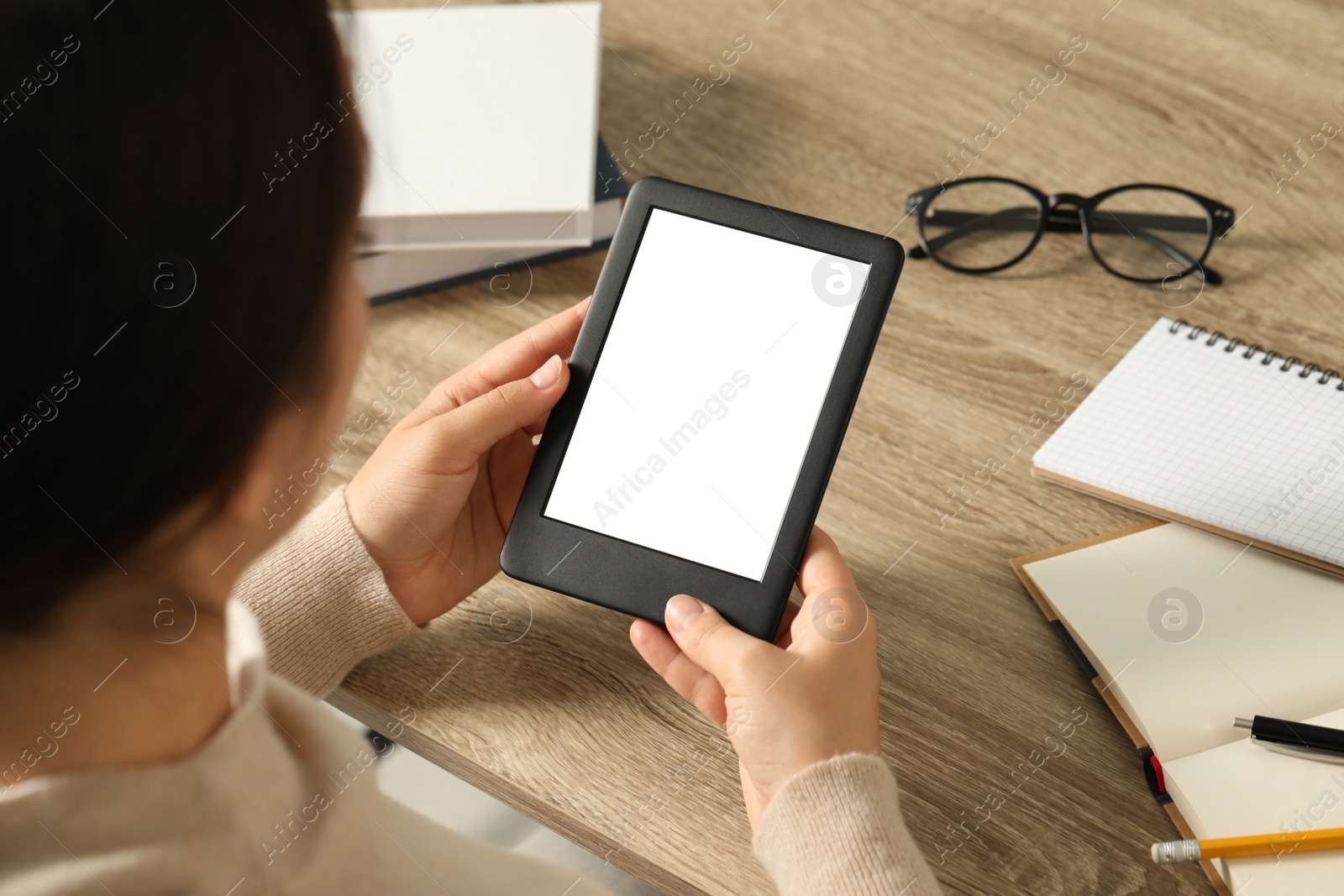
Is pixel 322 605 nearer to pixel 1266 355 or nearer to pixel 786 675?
pixel 786 675

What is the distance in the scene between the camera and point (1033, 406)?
749 millimetres

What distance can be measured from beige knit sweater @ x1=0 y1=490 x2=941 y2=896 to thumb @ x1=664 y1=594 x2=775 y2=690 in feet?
0.24

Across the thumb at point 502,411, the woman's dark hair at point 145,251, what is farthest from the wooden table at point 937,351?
the woman's dark hair at point 145,251

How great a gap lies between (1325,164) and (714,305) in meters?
0.64

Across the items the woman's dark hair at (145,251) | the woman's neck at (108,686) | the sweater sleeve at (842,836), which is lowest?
the sweater sleeve at (842,836)

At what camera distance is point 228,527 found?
0.44m

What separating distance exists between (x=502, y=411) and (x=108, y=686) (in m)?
0.28

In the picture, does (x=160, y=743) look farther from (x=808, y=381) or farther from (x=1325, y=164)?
(x=1325, y=164)

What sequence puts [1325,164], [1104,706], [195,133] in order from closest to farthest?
[195,133] < [1104,706] < [1325,164]

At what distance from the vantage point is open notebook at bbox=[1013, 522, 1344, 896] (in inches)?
21.6

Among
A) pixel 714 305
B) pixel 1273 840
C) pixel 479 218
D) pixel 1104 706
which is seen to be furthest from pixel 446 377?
pixel 1273 840

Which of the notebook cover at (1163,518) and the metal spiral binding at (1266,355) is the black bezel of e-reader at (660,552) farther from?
the metal spiral binding at (1266,355)

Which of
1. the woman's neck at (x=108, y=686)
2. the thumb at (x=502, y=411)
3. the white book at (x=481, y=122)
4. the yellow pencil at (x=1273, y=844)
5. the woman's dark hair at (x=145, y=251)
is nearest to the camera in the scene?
the woman's dark hair at (x=145, y=251)

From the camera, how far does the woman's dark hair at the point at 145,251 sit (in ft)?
1.01
